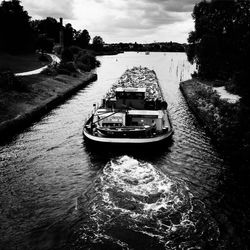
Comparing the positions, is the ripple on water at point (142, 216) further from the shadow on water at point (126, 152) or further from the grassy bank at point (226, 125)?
the grassy bank at point (226, 125)

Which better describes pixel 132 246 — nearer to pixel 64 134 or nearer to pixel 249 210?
pixel 249 210

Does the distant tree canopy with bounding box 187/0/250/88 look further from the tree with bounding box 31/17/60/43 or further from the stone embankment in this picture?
the tree with bounding box 31/17/60/43

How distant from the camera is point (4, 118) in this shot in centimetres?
3494

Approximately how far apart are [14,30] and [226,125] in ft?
314

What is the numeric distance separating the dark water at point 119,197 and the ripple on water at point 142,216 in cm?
5

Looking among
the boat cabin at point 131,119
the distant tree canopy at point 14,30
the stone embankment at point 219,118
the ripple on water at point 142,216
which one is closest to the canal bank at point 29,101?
the boat cabin at point 131,119

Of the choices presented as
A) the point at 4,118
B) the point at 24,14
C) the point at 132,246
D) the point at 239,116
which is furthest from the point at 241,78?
the point at 24,14

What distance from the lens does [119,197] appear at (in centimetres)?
1923

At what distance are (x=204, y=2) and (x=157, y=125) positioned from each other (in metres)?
57.7

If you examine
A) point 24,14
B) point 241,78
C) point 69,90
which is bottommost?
point 69,90

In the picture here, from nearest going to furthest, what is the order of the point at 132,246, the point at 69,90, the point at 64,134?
the point at 132,246, the point at 64,134, the point at 69,90

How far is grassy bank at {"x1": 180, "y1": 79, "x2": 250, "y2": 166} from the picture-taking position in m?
23.5

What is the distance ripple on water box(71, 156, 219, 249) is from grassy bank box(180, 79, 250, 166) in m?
6.06

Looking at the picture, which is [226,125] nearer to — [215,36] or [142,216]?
[142,216]
